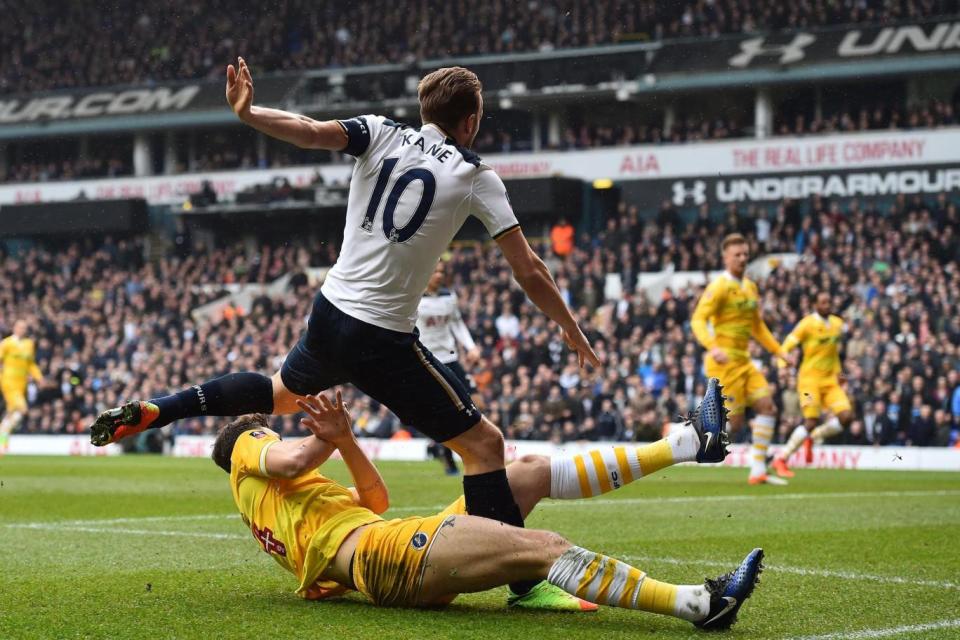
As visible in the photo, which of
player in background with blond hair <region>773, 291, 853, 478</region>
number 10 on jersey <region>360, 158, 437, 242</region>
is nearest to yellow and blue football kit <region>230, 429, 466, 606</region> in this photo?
number 10 on jersey <region>360, 158, 437, 242</region>

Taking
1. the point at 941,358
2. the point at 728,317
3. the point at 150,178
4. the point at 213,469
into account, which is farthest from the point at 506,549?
the point at 150,178

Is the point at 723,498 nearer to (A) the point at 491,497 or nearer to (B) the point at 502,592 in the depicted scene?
(B) the point at 502,592

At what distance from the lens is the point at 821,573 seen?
22.3ft

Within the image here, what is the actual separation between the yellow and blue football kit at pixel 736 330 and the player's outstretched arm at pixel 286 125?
8.97 metres

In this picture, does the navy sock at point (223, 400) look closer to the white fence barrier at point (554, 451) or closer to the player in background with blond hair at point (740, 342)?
the player in background with blond hair at point (740, 342)

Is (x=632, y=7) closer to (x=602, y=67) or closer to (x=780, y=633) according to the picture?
(x=602, y=67)

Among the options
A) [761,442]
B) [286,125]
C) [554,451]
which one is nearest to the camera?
[286,125]

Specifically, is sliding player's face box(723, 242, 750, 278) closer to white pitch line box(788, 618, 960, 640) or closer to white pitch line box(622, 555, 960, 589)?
white pitch line box(622, 555, 960, 589)

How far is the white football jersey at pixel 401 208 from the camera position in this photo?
5.34 meters

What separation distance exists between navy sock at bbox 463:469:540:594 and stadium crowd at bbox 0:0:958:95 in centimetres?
2954

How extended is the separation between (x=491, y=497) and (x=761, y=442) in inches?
369

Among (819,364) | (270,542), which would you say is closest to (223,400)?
(270,542)

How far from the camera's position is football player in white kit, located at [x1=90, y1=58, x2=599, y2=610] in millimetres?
5344

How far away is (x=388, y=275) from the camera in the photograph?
5402 mm
